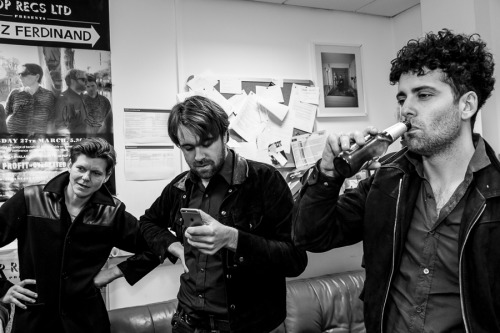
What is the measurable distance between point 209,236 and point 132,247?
76cm

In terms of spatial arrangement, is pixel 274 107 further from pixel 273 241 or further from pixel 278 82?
pixel 273 241

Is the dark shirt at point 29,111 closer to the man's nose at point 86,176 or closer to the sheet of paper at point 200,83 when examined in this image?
the man's nose at point 86,176

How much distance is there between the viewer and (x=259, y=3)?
2.73 m

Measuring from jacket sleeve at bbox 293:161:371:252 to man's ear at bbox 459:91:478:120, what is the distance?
0.37m

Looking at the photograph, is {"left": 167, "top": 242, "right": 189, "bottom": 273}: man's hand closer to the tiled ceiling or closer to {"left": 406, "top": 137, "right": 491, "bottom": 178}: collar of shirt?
{"left": 406, "top": 137, "right": 491, "bottom": 178}: collar of shirt

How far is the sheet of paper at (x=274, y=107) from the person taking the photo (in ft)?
8.77

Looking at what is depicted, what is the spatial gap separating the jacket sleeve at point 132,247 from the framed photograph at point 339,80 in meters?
1.48

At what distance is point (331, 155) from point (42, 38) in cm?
185

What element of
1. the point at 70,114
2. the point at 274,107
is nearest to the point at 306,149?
the point at 274,107

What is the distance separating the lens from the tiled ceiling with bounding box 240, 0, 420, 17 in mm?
2779

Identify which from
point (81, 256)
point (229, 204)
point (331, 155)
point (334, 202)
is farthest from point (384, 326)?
point (81, 256)

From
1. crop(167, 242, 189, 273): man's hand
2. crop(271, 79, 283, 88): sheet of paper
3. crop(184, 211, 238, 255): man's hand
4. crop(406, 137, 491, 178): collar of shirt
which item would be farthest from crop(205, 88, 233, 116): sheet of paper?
crop(406, 137, 491, 178): collar of shirt

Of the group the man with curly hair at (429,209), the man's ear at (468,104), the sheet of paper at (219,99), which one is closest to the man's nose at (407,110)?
the man with curly hair at (429,209)

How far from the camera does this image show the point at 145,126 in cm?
243
